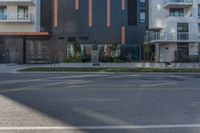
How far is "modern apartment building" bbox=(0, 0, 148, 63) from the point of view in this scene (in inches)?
1949

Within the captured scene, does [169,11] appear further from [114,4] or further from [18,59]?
[18,59]

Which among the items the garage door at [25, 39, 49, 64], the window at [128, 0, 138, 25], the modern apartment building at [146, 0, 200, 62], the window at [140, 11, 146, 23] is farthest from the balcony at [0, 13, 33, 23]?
the modern apartment building at [146, 0, 200, 62]

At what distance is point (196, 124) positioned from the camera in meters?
7.66

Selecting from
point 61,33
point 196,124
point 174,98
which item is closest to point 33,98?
point 174,98

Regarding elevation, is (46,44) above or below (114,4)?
below

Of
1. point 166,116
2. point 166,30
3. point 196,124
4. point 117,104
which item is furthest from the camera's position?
point 166,30

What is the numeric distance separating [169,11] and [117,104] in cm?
4228

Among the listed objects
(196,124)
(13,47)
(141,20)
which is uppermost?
(141,20)

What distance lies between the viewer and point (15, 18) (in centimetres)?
4894

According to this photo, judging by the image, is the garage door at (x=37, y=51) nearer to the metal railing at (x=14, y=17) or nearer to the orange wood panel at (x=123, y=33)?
the metal railing at (x=14, y=17)

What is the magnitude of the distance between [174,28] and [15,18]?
880 inches

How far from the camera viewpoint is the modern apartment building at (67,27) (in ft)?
162

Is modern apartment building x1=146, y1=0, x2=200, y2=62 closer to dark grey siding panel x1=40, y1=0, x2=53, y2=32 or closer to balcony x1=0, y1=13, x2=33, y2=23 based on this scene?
dark grey siding panel x1=40, y1=0, x2=53, y2=32

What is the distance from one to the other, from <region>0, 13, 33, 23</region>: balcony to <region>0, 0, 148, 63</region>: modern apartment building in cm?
19
